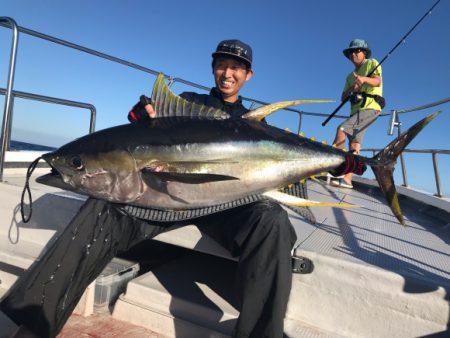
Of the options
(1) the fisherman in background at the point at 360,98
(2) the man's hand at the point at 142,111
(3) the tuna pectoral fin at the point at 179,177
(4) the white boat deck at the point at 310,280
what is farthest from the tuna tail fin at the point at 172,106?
(1) the fisherman in background at the point at 360,98

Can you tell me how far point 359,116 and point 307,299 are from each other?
13.6ft

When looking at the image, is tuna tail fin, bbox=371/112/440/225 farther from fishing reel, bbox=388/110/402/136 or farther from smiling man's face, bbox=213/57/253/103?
fishing reel, bbox=388/110/402/136

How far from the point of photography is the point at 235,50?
2666 mm

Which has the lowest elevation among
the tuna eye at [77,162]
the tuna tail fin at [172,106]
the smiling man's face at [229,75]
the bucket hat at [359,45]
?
the tuna eye at [77,162]

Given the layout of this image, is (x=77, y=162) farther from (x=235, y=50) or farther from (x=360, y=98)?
(x=360, y=98)

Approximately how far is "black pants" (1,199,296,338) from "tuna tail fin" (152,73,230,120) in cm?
57

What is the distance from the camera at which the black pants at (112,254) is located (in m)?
1.67

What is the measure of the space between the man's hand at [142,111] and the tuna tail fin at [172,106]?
4cm

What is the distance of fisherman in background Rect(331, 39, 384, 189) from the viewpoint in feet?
17.6

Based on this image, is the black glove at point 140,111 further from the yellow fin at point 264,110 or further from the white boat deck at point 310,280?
the white boat deck at point 310,280

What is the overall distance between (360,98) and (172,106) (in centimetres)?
420

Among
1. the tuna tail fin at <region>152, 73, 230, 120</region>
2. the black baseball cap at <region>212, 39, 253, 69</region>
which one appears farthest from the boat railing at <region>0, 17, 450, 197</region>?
the tuna tail fin at <region>152, 73, 230, 120</region>

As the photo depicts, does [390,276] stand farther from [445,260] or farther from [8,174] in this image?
[8,174]

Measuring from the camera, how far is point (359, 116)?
5.47 meters
